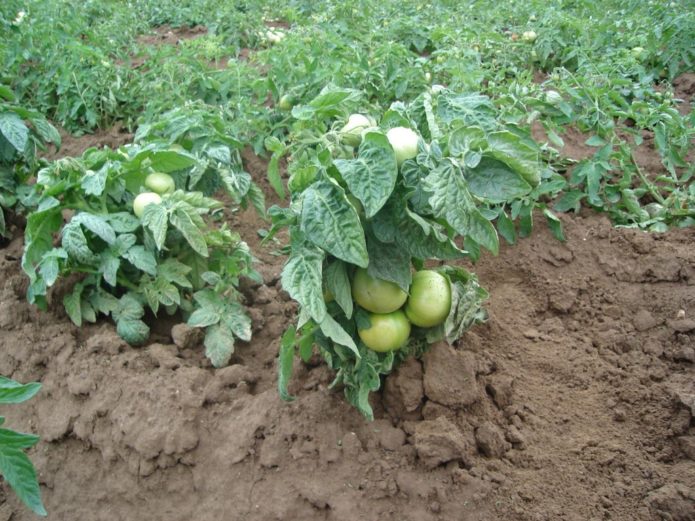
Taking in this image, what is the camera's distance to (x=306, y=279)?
162 cm

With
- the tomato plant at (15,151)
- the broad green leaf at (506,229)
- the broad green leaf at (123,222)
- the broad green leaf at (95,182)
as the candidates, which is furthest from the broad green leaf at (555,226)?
the tomato plant at (15,151)

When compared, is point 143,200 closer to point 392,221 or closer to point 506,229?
point 392,221

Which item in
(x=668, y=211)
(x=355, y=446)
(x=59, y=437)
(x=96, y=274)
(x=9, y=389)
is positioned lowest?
(x=668, y=211)

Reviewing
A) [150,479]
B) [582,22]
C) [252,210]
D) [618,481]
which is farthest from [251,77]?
[618,481]

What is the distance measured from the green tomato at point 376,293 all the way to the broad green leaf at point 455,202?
0.38 meters

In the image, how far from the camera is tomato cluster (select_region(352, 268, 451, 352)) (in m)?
1.83

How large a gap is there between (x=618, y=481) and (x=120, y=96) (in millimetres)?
4117

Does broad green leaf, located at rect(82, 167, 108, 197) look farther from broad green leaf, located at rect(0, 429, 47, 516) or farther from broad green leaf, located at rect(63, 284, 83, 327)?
broad green leaf, located at rect(0, 429, 47, 516)

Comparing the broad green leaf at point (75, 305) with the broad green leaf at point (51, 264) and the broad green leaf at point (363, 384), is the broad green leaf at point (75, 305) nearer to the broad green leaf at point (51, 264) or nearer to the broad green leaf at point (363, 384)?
the broad green leaf at point (51, 264)

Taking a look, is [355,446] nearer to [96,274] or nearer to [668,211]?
[96,274]

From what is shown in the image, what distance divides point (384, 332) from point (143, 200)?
123 centimetres

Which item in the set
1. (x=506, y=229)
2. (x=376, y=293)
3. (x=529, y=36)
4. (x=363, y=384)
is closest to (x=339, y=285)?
(x=376, y=293)

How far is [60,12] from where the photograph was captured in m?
5.63

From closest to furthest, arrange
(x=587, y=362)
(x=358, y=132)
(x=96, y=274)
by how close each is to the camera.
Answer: (x=358, y=132), (x=587, y=362), (x=96, y=274)
